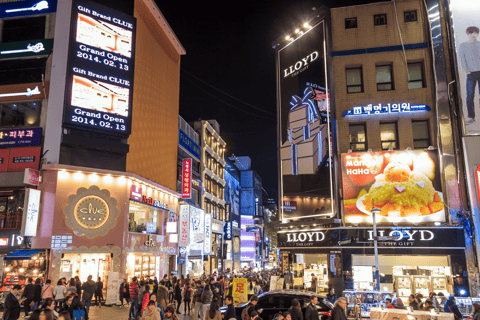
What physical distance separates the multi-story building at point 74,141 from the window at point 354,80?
1567 centimetres

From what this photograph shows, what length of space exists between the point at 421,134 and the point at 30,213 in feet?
81.5

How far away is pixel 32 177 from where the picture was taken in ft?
80.3

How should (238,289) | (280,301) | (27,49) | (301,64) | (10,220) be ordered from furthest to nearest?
1. (301,64)
2. (27,49)
3. (10,220)
4. (238,289)
5. (280,301)

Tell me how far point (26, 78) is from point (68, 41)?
3889 millimetres

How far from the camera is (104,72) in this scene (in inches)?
1119

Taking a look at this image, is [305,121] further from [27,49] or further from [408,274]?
[27,49]

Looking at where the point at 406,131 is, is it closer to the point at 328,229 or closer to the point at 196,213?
the point at 328,229

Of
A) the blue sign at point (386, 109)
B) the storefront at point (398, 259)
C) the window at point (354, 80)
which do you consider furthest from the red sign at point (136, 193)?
the window at point (354, 80)

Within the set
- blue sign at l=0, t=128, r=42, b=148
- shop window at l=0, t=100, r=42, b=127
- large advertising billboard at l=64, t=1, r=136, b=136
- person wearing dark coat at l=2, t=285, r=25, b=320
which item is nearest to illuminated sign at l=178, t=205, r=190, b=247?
large advertising billboard at l=64, t=1, r=136, b=136

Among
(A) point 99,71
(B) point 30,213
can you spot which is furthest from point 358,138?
(B) point 30,213

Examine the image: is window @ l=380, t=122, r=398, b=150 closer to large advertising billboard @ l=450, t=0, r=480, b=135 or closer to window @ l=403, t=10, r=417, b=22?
large advertising billboard @ l=450, t=0, r=480, b=135

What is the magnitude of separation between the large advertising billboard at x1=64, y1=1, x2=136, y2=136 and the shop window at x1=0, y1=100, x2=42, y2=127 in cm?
246

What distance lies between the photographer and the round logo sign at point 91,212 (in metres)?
25.9

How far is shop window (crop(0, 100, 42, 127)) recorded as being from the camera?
26.9 m
